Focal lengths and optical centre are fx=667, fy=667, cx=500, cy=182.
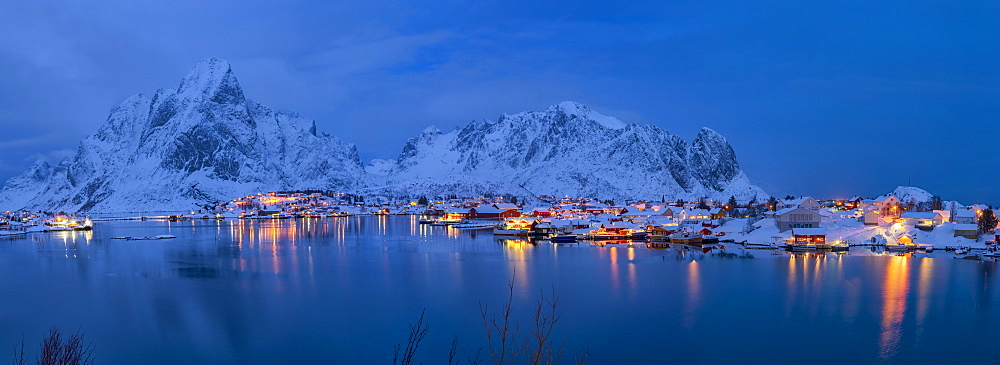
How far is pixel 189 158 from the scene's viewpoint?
438ft

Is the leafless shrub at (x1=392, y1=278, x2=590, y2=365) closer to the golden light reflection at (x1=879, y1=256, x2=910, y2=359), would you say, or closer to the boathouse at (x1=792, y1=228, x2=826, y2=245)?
the golden light reflection at (x1=879, y1=256, x2=910, y2=359)

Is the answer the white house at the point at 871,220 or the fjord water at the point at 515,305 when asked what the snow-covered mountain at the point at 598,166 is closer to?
the white house at the point at 871,220

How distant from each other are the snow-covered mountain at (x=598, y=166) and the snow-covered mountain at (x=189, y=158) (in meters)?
20.5

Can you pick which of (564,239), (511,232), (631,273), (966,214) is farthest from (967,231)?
(511,232)

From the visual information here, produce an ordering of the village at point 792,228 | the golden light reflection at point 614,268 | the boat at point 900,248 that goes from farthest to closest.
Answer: the village at point 792,228 → the boat at point 900,248 → the golden light reflection at point 614,268

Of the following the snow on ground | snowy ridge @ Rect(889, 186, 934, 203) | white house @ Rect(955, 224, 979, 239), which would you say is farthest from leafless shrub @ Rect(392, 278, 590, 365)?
snowy ridge @ Rect(889, 186, 934, 203)

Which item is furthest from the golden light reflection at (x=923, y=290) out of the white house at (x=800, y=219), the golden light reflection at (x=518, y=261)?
the golden light reflection at (x=518, y=261)

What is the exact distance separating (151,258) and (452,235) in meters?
20.8

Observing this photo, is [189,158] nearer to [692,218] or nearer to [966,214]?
[692,218]

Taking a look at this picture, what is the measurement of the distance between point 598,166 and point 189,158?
81.6 meters

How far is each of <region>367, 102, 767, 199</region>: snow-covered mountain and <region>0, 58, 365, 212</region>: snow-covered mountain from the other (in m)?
20.5

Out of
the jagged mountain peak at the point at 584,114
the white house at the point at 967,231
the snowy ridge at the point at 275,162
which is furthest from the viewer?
the jagged mountain peak at the point at 584,114

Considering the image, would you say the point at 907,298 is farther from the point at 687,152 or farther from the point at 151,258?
the point at 687,152

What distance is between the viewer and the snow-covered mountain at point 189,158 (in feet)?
402
